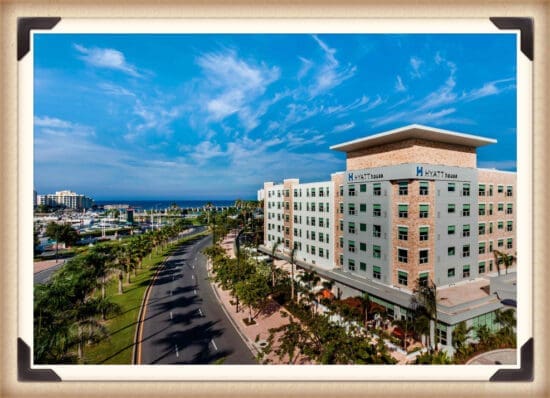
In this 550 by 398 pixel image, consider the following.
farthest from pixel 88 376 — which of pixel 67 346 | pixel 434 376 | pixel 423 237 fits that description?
pixel 423 237

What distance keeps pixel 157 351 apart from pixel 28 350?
465 cm

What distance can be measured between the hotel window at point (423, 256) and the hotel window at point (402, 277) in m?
0.88

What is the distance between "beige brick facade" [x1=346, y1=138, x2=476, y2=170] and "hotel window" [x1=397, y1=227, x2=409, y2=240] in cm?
300

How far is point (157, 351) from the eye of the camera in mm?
8109

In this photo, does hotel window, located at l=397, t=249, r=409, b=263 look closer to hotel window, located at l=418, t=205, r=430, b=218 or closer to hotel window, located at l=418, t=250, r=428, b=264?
hotel window, located at l=418, t=250, r=428, b=264

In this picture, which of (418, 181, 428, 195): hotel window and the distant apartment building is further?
(418, 181, 428, 195): hotel window

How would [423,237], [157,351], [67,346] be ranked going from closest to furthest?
[67,346], [157,351], [423,237]

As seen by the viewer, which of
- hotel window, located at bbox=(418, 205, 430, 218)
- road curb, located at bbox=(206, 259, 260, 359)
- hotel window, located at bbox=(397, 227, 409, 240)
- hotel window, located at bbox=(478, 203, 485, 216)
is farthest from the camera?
hotel window, located at bbox=(478, 203, 485, 216)

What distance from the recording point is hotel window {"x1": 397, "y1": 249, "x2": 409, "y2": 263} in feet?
34.7

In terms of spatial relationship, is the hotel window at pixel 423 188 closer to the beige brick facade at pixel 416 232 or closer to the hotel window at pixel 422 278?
the beige brick facade at pixel 416 232

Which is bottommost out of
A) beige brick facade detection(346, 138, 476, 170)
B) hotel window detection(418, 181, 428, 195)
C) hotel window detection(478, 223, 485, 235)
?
hotel window detection(478, 223, 485, 235)

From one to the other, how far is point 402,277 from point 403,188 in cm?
397

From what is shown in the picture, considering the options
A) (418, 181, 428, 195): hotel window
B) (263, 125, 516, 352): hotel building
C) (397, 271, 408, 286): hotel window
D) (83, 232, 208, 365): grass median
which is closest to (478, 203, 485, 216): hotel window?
(263, 125, 516, 352): hotel building
